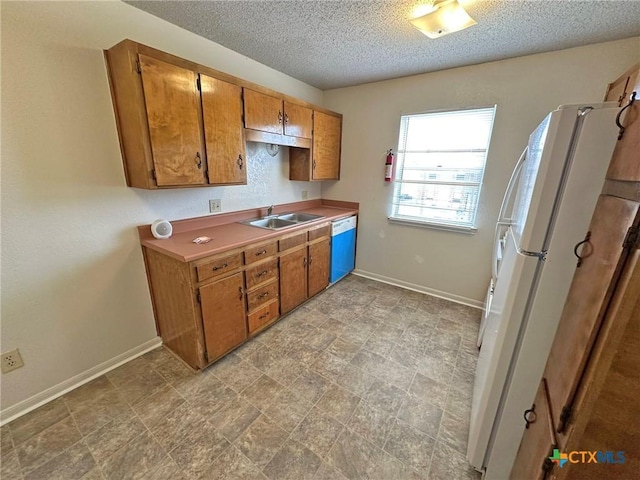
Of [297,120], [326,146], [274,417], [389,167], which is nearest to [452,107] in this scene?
[389,167]

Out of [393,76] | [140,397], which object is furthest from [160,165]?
[393,76]

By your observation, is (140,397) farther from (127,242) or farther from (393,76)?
(393,76)

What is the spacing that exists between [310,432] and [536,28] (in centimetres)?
305

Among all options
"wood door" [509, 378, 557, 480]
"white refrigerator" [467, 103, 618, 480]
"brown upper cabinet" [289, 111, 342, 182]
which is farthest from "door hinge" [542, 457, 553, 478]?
"brown upper cabinet" [289, 111, 342, 182]

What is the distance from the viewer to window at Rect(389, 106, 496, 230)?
2557 mm

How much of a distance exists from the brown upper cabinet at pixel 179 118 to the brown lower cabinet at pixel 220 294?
607 millimetres

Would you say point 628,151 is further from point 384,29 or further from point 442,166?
point 442,166

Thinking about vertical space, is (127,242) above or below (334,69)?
below

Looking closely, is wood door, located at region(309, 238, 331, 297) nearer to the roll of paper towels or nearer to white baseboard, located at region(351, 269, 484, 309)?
white baseboard, located at region(351, 269, 484, 309)

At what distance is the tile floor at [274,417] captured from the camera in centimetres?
129

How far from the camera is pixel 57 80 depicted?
1.46m

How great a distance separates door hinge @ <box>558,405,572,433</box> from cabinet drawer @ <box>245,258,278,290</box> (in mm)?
1854

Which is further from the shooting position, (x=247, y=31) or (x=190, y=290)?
(x=247, y=31)

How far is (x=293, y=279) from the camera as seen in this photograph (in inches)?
101
